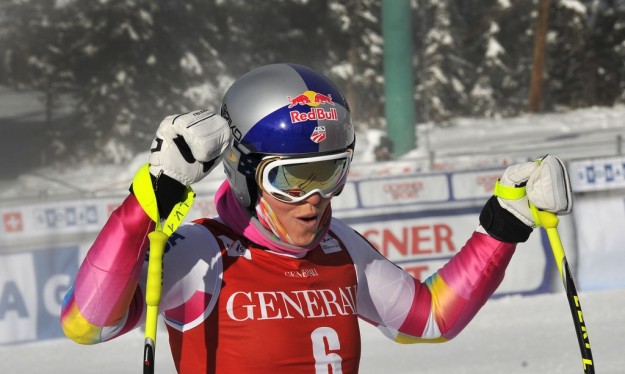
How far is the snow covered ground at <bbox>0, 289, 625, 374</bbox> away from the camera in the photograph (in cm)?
619

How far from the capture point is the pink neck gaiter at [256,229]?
104 inches

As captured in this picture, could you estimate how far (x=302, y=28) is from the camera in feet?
50.9

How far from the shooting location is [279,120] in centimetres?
252

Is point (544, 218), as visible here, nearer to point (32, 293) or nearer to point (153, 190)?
point (153, 190)

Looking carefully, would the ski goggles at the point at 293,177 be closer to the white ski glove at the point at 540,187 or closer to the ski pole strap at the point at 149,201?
the ski pole strap at the point at 149,201

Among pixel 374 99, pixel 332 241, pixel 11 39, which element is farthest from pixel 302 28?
pixel 332 241

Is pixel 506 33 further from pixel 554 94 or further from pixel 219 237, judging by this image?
pixel 219 237

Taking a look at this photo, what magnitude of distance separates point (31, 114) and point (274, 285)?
38.8ft

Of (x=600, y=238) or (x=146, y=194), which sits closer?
(x=146, y=194)

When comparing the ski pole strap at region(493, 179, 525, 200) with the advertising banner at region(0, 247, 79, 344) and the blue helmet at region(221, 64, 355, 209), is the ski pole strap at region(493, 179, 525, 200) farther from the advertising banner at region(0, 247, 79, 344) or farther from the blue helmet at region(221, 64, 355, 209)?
the advertising banner at region(0, 247, 79, 344)

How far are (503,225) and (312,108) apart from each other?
71cm

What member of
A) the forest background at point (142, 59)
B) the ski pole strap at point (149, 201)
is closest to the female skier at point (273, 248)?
the ski pole strap at point (149, 201)

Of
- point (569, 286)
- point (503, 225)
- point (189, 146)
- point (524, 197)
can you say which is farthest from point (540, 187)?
point (189, 146)

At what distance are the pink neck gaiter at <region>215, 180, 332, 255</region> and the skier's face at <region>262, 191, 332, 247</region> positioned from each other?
0.14ft
